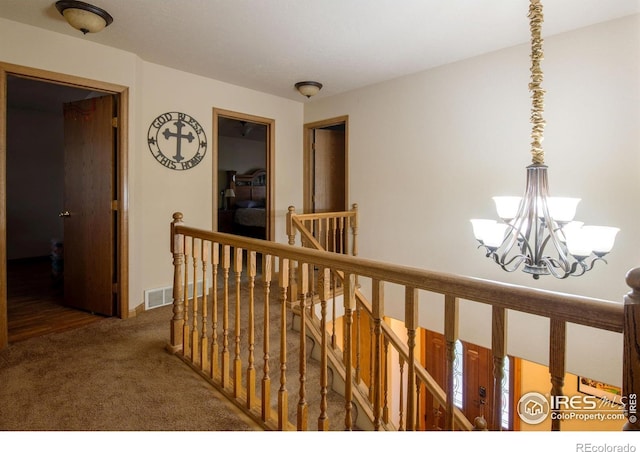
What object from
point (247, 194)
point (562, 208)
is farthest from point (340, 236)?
point (247, 194)

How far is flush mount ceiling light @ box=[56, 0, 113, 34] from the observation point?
2.34 metres

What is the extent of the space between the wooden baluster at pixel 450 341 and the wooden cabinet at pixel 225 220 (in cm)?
682

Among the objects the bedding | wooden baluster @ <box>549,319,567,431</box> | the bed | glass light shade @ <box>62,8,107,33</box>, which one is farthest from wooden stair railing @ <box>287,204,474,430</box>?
the bed

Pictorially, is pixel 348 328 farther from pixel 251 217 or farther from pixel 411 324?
pixel 251 217

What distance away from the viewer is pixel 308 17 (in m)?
2.56

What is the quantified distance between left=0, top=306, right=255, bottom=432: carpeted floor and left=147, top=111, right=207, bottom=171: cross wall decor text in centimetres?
177

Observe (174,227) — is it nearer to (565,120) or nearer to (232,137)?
(565,120)

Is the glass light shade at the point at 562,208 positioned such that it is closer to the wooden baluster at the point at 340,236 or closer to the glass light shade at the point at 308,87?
the wooden baluster at the point at 340,236

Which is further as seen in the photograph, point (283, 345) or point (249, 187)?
point (249, 187)

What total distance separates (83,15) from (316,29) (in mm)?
1620

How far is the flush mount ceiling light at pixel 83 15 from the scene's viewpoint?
2340mm

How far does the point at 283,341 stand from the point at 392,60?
2847 millimetres

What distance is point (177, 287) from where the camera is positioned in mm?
2459

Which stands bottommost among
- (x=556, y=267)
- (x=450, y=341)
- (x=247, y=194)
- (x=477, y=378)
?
(x=477, y=378)
